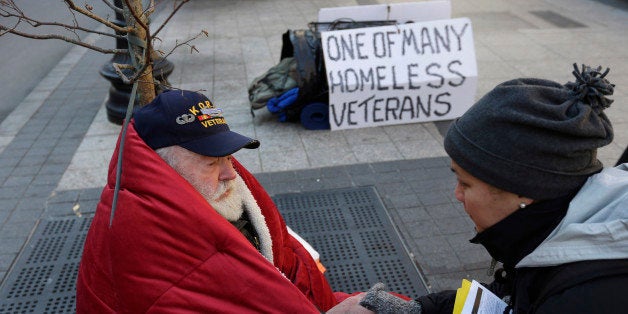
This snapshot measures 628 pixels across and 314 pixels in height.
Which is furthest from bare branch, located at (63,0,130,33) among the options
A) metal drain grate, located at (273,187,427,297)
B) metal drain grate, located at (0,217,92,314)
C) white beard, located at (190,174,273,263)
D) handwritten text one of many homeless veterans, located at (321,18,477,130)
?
handwritten text one of many homeless veterans, located at (321,18,477,130)

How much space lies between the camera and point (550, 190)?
137 centimetres

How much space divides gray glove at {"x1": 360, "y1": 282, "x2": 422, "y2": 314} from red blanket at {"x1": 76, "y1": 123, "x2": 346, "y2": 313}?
1.03 ft

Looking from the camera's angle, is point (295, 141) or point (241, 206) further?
point (295, 141)

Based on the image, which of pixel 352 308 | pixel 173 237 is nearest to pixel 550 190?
pixel 352 308

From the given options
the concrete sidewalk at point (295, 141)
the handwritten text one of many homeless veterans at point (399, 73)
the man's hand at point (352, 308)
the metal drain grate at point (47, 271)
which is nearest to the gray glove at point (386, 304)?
the man's hand at point (352, 308)

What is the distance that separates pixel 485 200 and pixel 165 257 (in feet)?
3.47

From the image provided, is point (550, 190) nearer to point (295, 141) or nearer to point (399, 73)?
point (295, 141)

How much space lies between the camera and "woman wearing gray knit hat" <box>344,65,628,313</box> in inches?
47.3

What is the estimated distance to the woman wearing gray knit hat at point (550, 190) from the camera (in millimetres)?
1201

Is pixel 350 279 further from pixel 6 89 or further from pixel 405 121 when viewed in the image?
pixel 6 89

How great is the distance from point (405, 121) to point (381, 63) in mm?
687

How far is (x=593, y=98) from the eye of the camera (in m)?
Result: 1.31

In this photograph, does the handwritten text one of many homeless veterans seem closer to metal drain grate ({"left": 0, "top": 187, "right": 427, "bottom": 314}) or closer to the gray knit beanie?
Result: metal drain grate ({"left": 0, "top": 187, "right": 427, "bottom": 314})

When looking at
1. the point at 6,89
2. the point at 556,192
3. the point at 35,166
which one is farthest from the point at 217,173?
the point at 6,89
